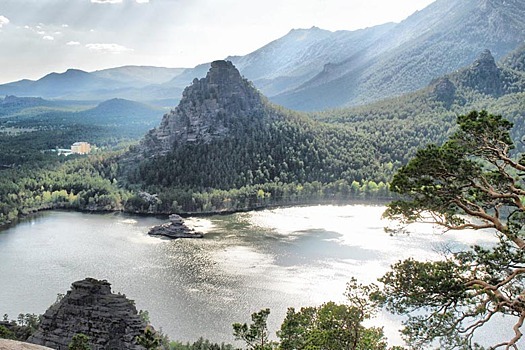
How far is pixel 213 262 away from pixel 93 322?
20698 mm

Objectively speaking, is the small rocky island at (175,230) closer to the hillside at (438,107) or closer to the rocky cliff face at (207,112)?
the rocky cliff face at (207,112)

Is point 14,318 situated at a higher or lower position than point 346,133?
lower

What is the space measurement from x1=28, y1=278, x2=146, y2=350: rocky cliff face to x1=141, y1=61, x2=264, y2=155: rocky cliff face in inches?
2502

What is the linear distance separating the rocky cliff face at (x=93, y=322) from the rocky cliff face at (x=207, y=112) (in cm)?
6354

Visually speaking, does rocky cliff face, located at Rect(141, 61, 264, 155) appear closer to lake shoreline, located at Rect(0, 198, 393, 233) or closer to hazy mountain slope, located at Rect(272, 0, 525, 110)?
lake shoreline, located at Rect(0, 198, 393, 233)

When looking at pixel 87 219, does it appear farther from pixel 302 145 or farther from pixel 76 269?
pixel 302 145

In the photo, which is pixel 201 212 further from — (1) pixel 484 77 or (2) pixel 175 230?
(1) pixel 484 77

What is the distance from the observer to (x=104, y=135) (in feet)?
493

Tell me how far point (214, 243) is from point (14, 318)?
2159cm

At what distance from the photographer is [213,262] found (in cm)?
4253

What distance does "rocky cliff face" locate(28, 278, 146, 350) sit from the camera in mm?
21797

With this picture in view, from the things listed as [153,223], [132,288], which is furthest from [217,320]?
[153,223]

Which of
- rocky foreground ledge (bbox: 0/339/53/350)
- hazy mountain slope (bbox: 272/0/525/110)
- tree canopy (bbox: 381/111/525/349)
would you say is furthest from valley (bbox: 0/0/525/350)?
hazy mountain slope (bbox: 272/0/525/110)

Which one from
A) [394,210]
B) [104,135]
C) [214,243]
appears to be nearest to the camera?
[394,210]
